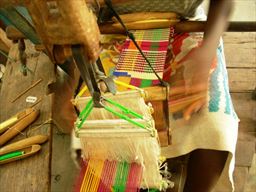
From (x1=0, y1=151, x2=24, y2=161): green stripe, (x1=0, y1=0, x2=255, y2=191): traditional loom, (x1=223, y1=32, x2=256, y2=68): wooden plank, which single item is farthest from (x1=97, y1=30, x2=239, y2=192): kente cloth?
(x1=223, y1=32, x2=256, y2=68): wooden plank

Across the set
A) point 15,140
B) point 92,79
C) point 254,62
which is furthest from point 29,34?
point 254,62

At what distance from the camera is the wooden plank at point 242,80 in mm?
2102

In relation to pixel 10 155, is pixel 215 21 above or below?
above

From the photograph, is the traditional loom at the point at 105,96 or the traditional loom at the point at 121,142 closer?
the traditional loom at the point at 105,96

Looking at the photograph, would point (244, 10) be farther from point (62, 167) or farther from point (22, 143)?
point (22, 143)

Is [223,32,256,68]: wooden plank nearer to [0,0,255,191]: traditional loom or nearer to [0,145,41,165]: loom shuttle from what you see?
[0,0,255,191]: traditional loom

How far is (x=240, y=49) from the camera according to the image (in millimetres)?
2229

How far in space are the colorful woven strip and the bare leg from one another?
38 centimetres

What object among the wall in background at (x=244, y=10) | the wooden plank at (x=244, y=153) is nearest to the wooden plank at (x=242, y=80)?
the wooden plank at (x=244, y=153)

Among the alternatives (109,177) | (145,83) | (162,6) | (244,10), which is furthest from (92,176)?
(244,10)

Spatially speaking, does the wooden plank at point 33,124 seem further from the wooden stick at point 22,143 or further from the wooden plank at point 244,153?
the wooden plank at point 244,153

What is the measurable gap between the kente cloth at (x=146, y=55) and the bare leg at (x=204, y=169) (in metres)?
0.43

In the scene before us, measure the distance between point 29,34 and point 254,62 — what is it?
5.08 feet

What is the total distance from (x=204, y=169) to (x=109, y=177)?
0.52m
